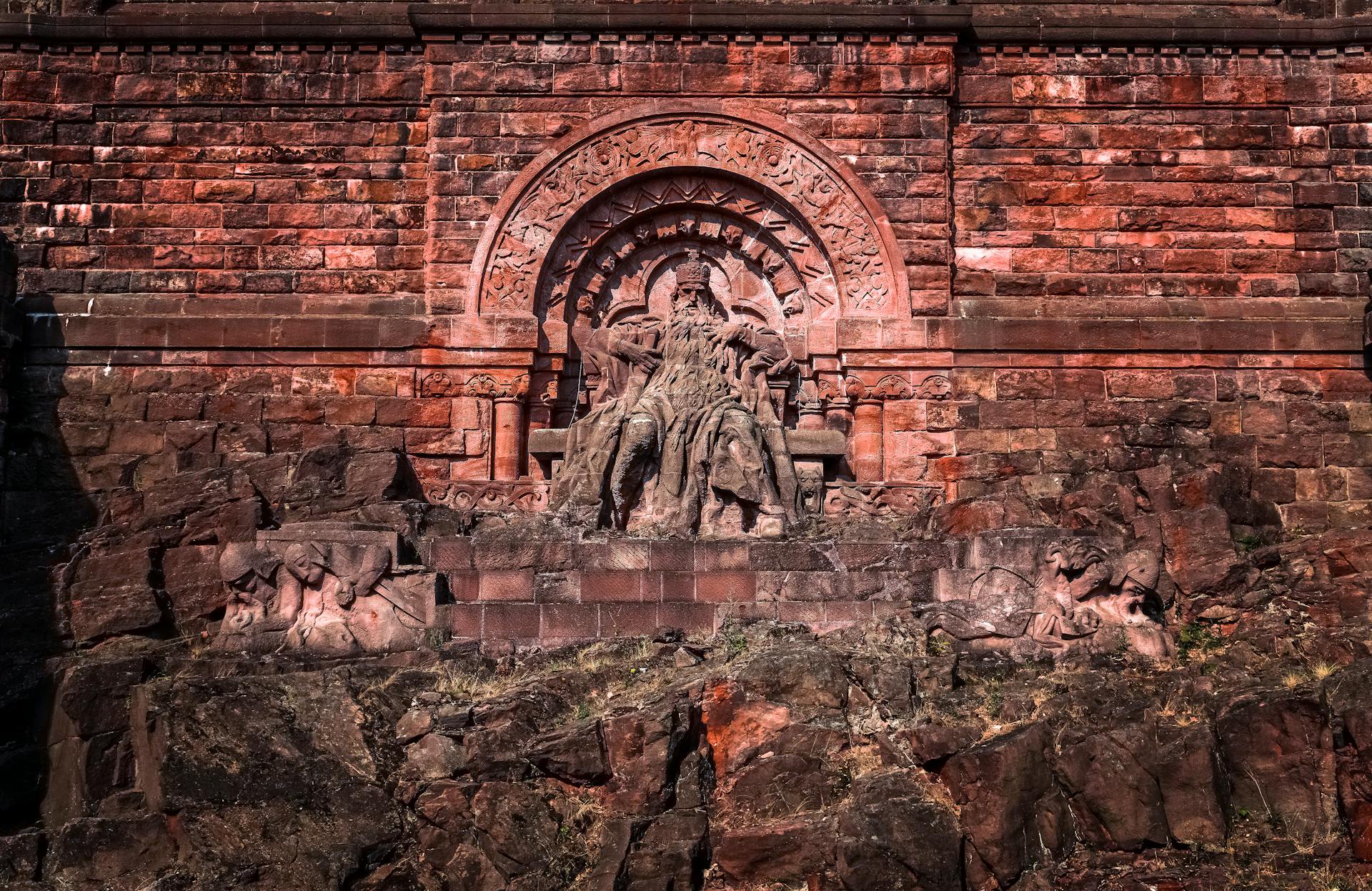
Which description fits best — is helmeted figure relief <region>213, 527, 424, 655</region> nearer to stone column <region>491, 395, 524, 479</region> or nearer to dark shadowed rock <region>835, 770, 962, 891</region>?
stone column <region>491, 395, 524, 479</region>

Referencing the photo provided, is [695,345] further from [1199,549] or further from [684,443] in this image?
[1199,549]

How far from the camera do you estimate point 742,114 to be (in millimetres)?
18734

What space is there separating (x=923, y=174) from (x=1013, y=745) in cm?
815

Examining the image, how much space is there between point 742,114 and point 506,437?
4.31m

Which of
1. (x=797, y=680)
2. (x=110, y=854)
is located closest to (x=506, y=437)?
(x=797, y=680)

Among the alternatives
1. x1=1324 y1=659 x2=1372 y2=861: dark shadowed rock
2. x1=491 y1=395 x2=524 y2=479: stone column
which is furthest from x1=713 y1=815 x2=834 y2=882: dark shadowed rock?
x1=491 y1=395 x2=524 y2=479: stone column

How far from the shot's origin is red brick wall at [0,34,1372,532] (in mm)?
18219

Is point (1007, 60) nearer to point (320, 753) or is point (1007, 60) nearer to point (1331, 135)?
point (1331, 135)

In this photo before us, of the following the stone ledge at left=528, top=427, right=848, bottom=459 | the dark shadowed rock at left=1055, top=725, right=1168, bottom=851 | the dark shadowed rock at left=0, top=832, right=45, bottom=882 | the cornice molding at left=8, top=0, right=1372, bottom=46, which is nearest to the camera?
the dark shadowed rock at left=1055, top=725, right=1168, bottom=851

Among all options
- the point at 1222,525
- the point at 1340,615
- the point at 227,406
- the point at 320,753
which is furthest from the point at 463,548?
the point at 1340,615

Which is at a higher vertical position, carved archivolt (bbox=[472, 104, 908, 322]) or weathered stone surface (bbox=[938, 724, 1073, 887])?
carved archivolt (bbox=[472, 104, 908, 322])

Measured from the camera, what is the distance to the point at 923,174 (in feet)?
61.2

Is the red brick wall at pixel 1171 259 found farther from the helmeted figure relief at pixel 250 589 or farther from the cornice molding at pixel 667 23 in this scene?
the helmeted figure relief at pixel 250 589

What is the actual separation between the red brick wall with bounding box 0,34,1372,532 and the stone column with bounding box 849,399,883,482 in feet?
0.42
